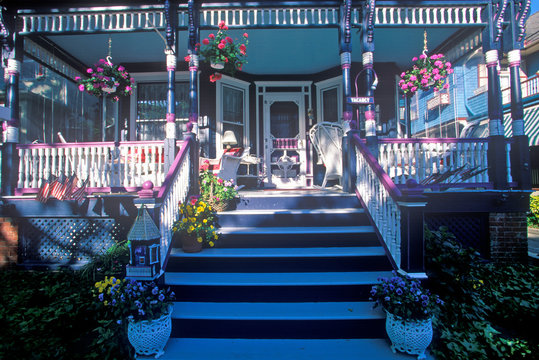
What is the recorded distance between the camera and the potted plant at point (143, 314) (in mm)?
2316

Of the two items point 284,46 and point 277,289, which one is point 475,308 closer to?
point 277,289

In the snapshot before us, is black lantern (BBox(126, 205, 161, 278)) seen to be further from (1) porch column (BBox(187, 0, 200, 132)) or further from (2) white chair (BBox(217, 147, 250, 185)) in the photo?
(2) white chair (BBox(217, 147, 250, 185))

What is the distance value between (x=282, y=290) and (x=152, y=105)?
6266 millimetres

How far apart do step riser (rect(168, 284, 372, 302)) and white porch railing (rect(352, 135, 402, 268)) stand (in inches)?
23.6

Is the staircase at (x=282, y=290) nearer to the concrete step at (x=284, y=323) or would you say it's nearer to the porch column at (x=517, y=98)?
the concrete step at (x=284, y=323)

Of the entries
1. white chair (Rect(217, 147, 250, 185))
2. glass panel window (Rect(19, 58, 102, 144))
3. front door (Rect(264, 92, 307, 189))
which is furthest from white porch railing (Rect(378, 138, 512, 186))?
glass panel window (Rect(19, 58, 102, 144))

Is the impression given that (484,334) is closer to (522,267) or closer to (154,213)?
(522,267)

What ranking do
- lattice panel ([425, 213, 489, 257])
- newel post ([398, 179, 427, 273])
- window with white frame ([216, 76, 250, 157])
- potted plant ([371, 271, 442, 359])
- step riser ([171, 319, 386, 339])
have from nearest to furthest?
1. potted plant ([371, 271, 442, 359])
2. step riser ([171, 319, 386, 339])
3. newel post ([398, 179, 427, 273])
4. lattice panel ([425, 213, 489, 257])
5. window with white frame ([216, 76, 250, 157])

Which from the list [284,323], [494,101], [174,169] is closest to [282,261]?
[284,323]

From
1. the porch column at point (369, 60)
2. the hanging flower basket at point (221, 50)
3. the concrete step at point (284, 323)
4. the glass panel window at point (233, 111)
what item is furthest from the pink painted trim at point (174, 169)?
the glass panel window at point (233, 111)

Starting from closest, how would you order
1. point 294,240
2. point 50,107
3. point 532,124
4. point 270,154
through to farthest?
point 294,240
point 50,107
point 270,154
point 532,124

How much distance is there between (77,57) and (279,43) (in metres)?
4.97

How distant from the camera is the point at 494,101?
4496mm

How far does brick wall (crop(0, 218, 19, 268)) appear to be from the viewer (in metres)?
4.36
